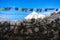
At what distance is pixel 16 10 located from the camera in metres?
1.62

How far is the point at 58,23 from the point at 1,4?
0.58m

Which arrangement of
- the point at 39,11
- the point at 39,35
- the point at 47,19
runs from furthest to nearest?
the point at 39,11
the point at 47,19
the point at 39,35

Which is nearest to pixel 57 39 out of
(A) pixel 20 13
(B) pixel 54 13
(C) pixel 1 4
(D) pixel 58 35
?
(D) pixel 58 35

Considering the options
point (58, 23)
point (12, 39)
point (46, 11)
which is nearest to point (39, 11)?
point (46, 11)

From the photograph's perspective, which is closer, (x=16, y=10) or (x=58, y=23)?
(x=58, y=23)

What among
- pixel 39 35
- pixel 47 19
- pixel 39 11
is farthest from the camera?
pixel 39 11

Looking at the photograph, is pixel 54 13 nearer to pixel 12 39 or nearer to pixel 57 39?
pixel 57 39

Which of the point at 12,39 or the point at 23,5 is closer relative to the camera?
the point at 12,39

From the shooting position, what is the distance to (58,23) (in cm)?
139

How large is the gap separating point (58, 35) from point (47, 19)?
0.63 ft

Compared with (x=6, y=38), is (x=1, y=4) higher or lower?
higher

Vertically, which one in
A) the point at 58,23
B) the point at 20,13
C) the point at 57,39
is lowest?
the point at 57,39

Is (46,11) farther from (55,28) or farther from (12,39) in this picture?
(12,39)

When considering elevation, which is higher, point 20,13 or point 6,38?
point 20,13
